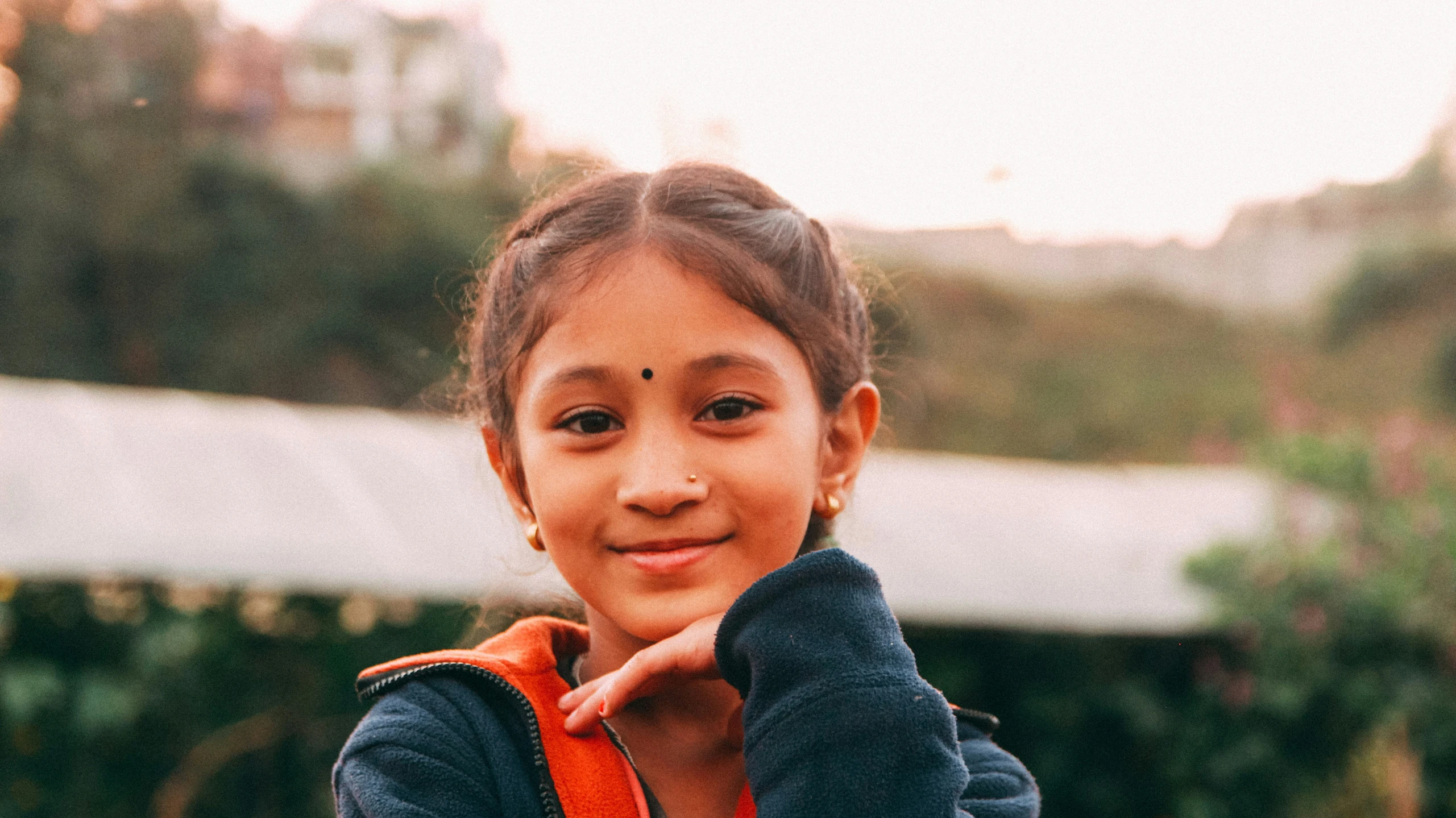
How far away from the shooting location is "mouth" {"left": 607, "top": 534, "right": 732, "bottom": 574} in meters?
1.23

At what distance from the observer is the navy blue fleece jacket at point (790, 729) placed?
110 cm

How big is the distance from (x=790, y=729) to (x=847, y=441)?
1.48 feet

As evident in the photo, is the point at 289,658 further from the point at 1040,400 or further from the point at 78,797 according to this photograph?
the point at 1040,400

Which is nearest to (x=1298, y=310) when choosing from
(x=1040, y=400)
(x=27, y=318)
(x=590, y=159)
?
(x=1040, y=400)

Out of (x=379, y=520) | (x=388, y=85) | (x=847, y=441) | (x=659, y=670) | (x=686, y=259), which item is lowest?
(x=388, y=85)

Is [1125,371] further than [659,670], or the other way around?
[1125,371]

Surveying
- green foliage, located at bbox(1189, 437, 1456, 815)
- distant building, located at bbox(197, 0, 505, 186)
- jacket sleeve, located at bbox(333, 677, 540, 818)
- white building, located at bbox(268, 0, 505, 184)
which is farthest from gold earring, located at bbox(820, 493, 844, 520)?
white building, located at bbox(268, 0, 505, 184)

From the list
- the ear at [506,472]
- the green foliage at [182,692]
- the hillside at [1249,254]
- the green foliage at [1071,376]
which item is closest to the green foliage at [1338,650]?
the green foliage at [182,692]

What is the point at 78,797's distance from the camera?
4.34 metres

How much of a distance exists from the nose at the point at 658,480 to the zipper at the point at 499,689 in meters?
0.23

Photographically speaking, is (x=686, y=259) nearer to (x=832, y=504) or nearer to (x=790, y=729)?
(x=832, y=504)

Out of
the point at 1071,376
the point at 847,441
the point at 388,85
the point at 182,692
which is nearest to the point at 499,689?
the point at 847,441

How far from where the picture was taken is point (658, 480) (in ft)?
3.92

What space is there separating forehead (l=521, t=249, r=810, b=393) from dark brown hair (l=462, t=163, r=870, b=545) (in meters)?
0.01
